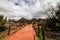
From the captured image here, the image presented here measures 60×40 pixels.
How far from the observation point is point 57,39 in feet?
49.4

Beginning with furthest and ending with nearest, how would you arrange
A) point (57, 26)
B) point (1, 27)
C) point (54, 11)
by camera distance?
point (1, 27) < point (54, 11) < point (57, 26)

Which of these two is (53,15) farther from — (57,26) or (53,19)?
(57,26)

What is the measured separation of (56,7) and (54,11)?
1780 mm

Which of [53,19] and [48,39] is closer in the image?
[48,39]

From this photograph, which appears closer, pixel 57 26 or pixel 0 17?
pixel 57 26

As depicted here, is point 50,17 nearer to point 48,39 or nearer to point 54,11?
point 54,11

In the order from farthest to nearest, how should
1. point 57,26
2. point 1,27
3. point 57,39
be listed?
point 1,27
point 57,26
point 57,39

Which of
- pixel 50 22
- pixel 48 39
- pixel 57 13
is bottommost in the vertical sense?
pixel 48 39

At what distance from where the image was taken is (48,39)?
623 inches

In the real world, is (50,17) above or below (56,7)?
below

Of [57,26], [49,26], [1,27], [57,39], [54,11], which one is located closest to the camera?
[57,39]

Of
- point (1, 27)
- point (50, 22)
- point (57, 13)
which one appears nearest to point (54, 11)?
point (57, 13)

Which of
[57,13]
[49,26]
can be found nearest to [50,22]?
[49,26]

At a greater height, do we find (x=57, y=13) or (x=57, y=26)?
(x=57, y=13)
